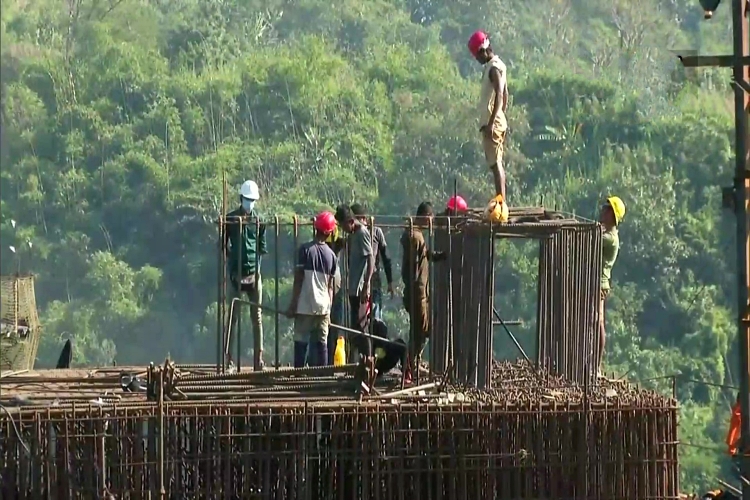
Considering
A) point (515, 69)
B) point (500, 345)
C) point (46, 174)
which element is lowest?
point (500, 345)

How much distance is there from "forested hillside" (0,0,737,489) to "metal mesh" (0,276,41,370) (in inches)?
753

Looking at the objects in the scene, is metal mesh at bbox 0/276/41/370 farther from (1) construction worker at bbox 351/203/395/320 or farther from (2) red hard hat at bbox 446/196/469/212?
(2) red hard hat at bbox 446/196/469/212

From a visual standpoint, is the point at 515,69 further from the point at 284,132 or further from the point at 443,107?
the point at 284,132

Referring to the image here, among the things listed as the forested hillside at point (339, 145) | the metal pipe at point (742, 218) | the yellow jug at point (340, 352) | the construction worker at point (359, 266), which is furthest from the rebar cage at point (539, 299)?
the forested hillside at point (339, 145)

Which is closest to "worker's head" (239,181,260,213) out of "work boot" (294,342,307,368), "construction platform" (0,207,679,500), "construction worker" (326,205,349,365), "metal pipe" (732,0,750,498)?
"construction worker" (326,205,349,365)

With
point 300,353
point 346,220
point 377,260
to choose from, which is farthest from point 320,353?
point 377,260

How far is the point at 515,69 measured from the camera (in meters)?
55.0

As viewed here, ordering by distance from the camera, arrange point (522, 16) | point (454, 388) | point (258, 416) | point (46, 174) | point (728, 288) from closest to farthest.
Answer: point (258, 416)
point (454, 388)
point (728, 288)
point (46, 174)
point (522, 16)

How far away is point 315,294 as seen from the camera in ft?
51.6

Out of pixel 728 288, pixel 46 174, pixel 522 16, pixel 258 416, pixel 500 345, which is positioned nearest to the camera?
pixel 258 416

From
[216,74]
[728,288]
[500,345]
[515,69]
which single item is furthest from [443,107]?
[500,345]

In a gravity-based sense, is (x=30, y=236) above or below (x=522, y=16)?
below

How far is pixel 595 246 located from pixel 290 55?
136 feet

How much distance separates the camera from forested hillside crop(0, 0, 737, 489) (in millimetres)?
45281
